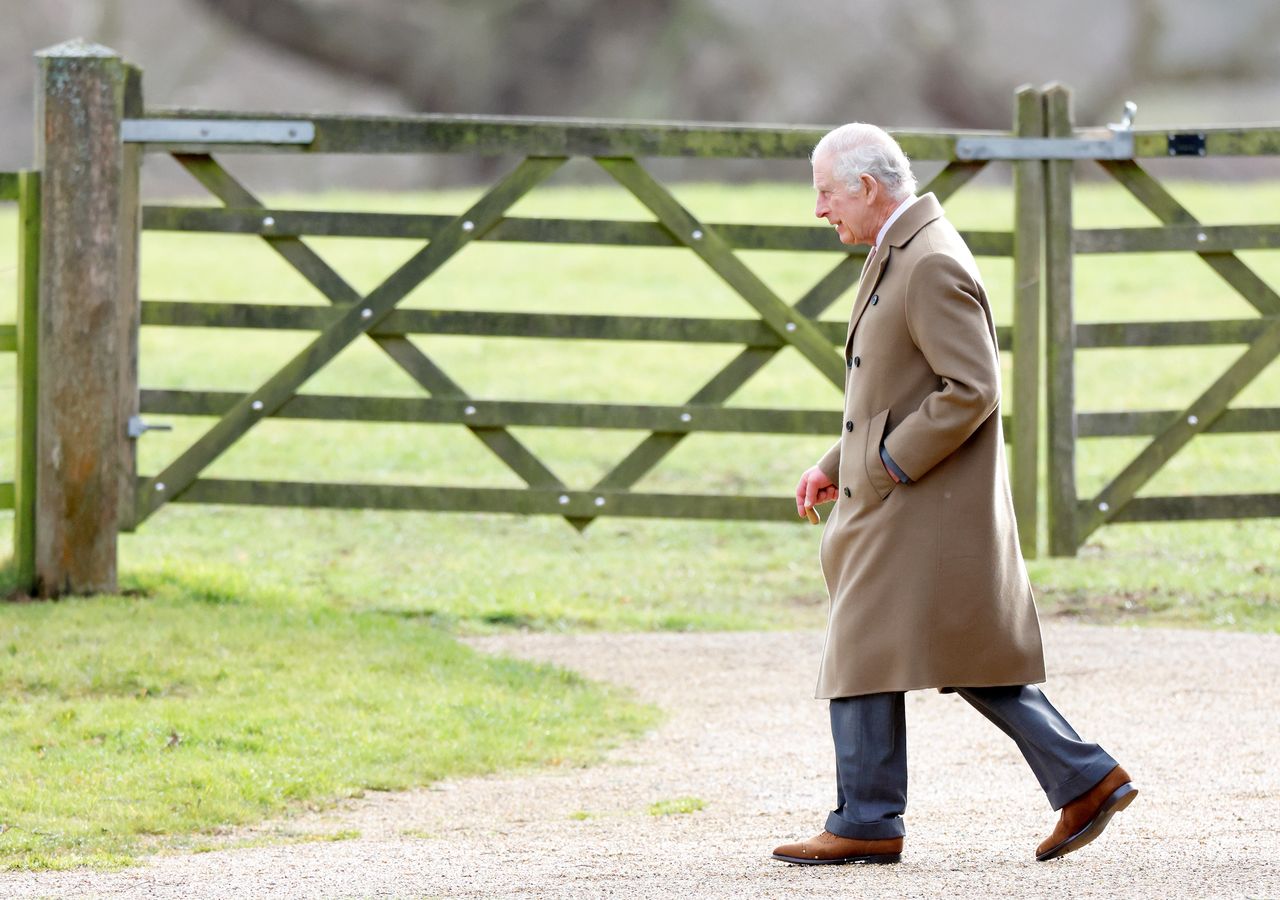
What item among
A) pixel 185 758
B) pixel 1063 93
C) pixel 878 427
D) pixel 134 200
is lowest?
pixel 185 758

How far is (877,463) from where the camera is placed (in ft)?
14.0

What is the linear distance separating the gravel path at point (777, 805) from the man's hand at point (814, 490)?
90 centimetres

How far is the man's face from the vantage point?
431 cm

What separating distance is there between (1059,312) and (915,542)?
4228mm

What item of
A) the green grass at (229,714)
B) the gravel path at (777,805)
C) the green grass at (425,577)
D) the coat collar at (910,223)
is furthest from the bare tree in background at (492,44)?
the coat collar at (910,223)

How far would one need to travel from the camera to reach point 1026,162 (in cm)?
819

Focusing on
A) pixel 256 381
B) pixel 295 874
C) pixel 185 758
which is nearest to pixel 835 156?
pixel 295 874

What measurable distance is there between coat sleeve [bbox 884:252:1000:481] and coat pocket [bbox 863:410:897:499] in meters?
0.04

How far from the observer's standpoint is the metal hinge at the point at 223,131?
25.4 ft

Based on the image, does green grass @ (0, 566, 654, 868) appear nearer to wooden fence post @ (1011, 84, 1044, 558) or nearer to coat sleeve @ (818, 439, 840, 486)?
coat sleeve @ (818, 439, 840, 486)

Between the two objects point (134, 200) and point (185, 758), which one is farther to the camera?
point (134, 200)

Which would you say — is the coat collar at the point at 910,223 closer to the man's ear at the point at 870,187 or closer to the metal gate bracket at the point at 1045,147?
the man's ear at the point at 870,187

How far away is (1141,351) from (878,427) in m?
12.2

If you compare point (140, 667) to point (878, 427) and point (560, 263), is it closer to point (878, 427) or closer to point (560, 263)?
point (878, 427)
